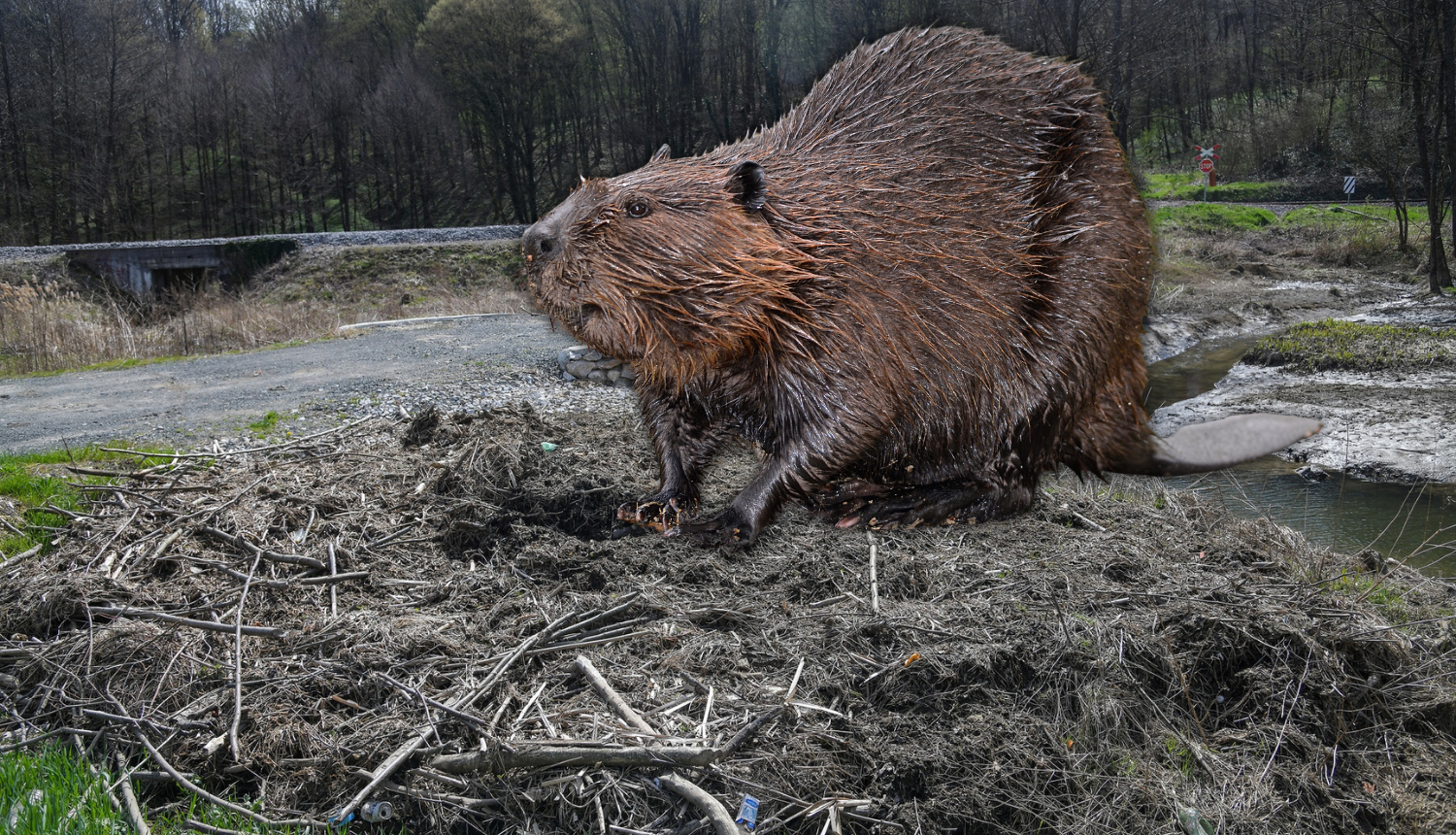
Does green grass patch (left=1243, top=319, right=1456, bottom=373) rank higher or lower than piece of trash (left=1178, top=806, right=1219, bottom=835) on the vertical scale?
higher

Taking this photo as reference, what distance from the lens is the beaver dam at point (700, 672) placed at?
2.90 m

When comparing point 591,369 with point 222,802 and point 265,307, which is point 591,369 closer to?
point 222,802

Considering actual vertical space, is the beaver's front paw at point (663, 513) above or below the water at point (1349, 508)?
above

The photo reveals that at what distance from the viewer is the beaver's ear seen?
91.6 inches

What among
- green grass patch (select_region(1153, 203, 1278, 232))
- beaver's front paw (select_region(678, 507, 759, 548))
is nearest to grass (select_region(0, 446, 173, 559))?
beaver's front paw (select_region(678, 507, 759, 548))

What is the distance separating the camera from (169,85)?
31891mm

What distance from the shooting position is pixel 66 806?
Answer: 121 inches

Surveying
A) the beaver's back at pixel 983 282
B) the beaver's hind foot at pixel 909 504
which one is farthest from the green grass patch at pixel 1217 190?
the beaver's hind foot at pixel 909 504

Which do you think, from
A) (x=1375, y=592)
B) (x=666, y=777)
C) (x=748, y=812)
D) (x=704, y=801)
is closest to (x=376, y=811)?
(x=666, y=777)

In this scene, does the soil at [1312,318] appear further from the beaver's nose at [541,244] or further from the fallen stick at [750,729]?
the beaver's nose at [541,244]

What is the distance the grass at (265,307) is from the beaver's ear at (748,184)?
35.3 ft

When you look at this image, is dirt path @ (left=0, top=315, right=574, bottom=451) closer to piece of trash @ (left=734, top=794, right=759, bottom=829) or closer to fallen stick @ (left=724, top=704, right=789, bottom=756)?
fallen stick @ (left=724, top=704, right=789, bottom=756)

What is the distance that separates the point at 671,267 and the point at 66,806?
10.0 feet

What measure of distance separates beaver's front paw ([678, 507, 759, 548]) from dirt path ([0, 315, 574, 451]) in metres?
6.96
